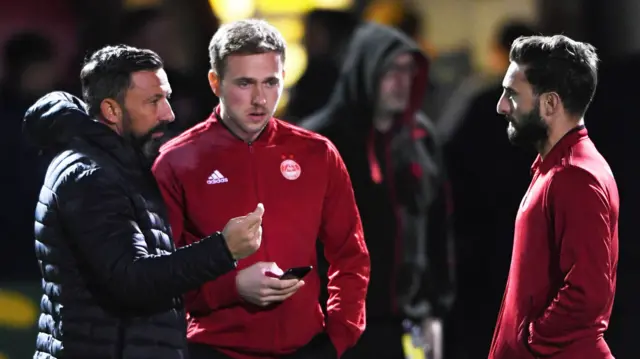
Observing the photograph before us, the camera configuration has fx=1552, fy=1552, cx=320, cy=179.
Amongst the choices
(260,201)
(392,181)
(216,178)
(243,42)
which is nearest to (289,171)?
(260,201)

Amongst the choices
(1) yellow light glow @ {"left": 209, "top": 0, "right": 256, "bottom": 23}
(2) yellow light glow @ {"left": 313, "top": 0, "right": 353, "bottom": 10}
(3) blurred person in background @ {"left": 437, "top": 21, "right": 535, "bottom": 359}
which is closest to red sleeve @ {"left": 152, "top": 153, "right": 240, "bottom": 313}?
(3) blurred person in background @ {"left": 437, "top": 21, "right": 535, "bottom": 359}

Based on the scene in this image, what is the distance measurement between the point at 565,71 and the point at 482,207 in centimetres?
416

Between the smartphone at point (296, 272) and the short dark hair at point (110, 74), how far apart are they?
869mm

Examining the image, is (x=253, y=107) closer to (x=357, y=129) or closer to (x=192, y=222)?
(x=192, y=222)

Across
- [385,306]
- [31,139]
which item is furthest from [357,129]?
[31,139]

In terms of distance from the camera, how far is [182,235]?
5.98 m

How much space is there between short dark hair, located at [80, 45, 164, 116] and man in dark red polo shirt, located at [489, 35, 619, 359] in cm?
140

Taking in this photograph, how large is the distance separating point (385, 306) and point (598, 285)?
2446mm

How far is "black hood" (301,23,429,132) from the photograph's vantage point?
26.1 ft

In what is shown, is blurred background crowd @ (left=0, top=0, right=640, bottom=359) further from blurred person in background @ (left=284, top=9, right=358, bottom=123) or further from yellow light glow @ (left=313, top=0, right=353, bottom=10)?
yellow light glow @ (left=313, top=0, right=353, bottom=10)

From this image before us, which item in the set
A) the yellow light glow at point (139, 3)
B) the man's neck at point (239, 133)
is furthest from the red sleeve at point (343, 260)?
the yellow light glow at point (139, 3)

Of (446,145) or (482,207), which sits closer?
(482,207)

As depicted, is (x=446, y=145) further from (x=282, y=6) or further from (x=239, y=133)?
(x=282, y=6)

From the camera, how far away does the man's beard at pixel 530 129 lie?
5.77 m
